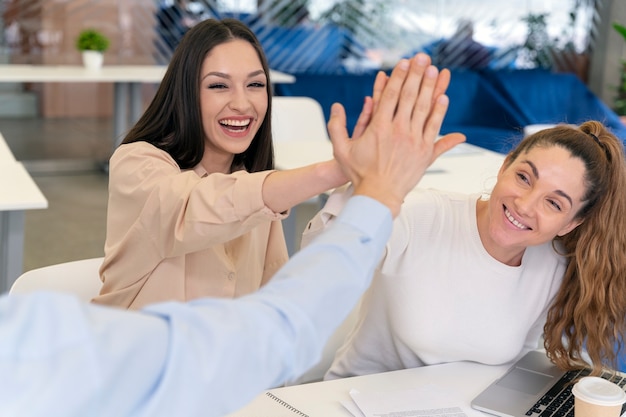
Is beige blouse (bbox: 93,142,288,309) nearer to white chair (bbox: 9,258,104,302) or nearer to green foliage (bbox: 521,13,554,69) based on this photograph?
white chair (bbox: 9,258,104,302)

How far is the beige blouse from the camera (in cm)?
150

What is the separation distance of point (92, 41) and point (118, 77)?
1.99 feet

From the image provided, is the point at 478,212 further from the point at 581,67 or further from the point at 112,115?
the point at 581,67

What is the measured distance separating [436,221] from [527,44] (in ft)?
22.2

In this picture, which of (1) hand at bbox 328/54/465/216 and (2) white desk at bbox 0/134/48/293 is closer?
(1) hand at bbox 328/54/465/216

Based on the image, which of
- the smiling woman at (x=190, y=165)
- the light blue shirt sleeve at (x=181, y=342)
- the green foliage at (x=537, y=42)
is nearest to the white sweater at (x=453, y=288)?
the smiling woman at (x=190, y=165)

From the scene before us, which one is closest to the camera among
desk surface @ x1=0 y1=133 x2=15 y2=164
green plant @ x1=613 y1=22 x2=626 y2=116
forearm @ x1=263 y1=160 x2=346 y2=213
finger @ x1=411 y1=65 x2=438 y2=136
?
finger @ x1=411 y1=65 x2=438 y2=136

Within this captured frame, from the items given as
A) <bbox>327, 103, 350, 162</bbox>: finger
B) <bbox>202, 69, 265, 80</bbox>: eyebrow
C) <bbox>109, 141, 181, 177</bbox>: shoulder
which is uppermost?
<bbox>202, 69, 265, 80</bbox>: eyebrow

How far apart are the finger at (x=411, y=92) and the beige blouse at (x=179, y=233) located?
0.34 metres

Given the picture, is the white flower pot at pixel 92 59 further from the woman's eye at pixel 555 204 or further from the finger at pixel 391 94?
the finger at pixel 391 94

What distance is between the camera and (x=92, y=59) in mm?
6340

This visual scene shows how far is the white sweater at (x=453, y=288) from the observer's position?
6.09 ft

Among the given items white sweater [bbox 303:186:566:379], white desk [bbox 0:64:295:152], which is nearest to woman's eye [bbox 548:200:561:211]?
white sweater [bbox 303:186:566:379]

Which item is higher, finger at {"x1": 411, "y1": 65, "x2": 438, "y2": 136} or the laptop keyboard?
finger at {"x1": 411, "y1": 65, "x2": 438, "y2": 136}
